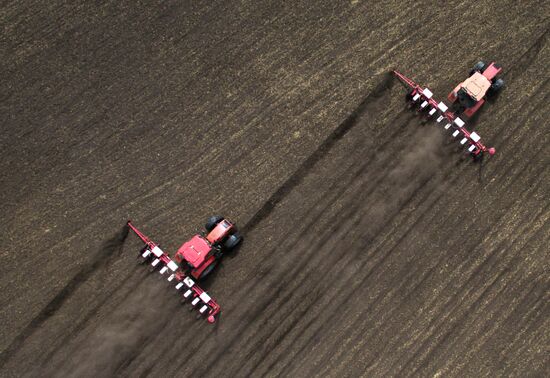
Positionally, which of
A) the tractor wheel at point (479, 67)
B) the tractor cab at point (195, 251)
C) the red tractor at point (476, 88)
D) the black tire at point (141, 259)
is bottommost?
the red tractor at point (476, 88)

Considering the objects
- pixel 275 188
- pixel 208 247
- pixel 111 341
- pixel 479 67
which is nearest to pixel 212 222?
pixel 208 247

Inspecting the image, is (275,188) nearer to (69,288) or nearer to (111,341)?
(111,341)

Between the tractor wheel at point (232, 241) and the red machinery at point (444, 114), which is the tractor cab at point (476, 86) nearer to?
the red machinery at point (444, 114)

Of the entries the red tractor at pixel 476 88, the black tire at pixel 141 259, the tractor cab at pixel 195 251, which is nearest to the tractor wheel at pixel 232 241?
the tractor cab at pixel 195 251

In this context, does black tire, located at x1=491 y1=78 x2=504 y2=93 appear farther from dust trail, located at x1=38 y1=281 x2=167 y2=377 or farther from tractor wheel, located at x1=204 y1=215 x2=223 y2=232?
dust trail, located at x1=38 y1=281 x2=167 y2=377

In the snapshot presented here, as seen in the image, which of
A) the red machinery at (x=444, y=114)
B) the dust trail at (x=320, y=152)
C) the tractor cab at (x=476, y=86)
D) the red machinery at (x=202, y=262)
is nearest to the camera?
the red machinery at (x=202, y=262)

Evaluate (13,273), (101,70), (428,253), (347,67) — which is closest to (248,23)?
(347,67)
